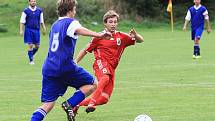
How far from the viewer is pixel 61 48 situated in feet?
27.7

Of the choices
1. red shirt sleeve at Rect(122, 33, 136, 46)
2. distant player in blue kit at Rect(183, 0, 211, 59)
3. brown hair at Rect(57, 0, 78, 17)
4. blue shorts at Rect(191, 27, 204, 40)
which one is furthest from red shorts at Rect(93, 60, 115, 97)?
distant player in blue kit at Rect(183, 0, 211, 59)

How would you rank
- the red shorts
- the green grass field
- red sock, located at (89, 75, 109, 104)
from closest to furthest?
red sock, located at (89, 75, 109, 104)
the green grass field
the red shorts

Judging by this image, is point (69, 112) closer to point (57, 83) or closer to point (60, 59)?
point (57, 83)

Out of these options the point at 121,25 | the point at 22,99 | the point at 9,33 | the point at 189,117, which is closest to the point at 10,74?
the point at 22,99

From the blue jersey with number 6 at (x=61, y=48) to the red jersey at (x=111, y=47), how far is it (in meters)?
2.00

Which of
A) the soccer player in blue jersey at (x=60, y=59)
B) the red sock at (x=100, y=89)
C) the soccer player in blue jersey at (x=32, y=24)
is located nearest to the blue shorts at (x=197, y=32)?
the soccer player in blue jersey at (x=32, y=24)

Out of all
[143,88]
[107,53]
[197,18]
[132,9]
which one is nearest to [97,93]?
[107,53]

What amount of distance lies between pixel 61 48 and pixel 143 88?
5.33 metres

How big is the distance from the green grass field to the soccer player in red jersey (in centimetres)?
35

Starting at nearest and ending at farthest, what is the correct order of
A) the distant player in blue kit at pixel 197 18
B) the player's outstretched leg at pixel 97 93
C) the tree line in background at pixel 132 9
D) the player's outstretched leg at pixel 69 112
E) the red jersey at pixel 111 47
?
the player's outstretched leg at pixel 69 112 < the player's outstretched leg at pixel 97 93 < the red jersey at pixel 111 47 < the distant player in blue kit at pixel 197 18 < the tree line in background at pixel 132 9

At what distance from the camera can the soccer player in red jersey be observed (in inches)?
399

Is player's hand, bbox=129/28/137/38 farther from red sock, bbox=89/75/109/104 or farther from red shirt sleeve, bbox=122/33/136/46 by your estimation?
red sock, bbox=89/75/109/104

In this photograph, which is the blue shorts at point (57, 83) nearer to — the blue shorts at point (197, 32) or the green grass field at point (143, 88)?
the green grass field at point (143, 88)

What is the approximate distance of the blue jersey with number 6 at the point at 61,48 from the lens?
840cm
